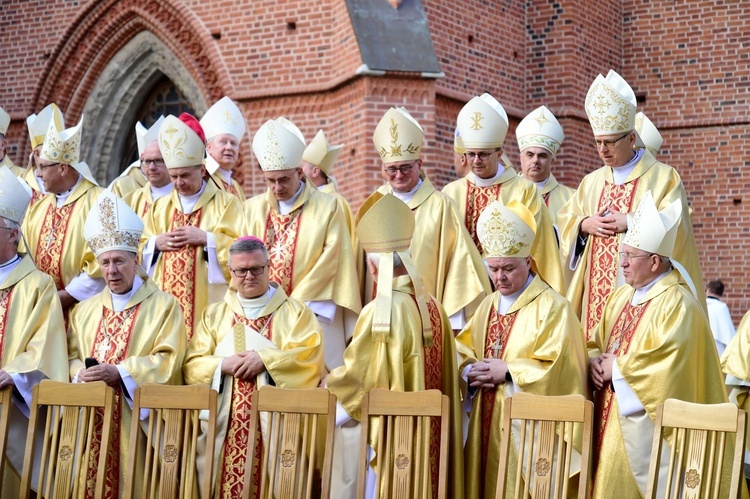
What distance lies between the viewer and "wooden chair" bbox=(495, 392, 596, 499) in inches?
216

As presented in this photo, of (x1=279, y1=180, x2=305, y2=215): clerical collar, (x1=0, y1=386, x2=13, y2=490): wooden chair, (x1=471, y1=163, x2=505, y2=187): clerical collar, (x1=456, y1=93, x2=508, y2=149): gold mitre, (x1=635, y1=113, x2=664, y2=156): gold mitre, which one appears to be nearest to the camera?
(x1=0, y1=386, x2=13, y2=490): wooden chair

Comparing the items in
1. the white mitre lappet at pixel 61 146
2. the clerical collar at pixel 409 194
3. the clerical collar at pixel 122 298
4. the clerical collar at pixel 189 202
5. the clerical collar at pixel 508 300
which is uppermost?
the white mitre lappet at pixel 61 146

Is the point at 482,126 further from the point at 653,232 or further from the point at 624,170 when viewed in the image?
the point at 653,232

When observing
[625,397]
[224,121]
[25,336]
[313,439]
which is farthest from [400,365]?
[224,121]

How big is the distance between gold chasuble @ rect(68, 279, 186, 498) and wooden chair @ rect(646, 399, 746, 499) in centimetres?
261

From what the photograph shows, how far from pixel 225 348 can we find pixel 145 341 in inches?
17.1

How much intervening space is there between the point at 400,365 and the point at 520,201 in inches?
91.0

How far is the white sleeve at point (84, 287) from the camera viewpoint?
788cm

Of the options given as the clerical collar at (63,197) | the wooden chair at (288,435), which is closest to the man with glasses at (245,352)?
the wooden chair at (288,435)

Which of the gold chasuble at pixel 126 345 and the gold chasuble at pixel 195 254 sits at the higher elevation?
the gold chasuble at pixel 195 254

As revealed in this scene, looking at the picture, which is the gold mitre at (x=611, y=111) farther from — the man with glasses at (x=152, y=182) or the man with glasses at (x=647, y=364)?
the man with glasses at (x=152, y=182)

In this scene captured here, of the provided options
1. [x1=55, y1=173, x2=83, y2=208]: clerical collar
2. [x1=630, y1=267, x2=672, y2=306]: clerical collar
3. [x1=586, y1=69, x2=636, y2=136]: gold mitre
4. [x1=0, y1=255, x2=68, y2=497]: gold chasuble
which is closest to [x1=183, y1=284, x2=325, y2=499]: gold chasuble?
[x1=0, y1=255, x2=68, y2=497]: gold chasuble

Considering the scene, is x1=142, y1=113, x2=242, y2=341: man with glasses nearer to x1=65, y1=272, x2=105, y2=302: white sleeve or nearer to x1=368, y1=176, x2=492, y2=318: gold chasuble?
x1=65, y1=272, x2=105, y2=302: white sleeve

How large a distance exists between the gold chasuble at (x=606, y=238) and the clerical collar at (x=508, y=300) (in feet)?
4.38
